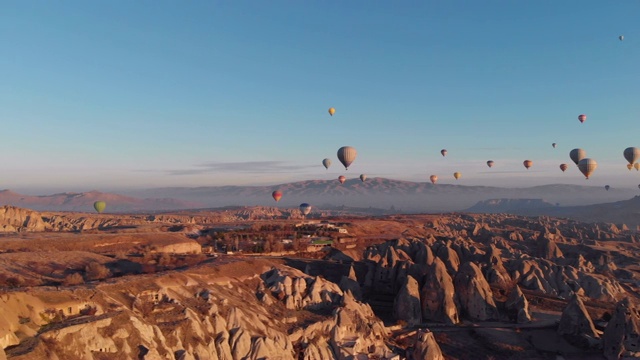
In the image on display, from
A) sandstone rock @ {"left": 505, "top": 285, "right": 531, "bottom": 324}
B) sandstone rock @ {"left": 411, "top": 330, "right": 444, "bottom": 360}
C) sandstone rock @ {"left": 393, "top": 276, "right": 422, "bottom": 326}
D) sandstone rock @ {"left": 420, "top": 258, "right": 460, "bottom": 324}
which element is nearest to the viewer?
sandstone rock @ {"left": 411, "top": 330, "right": 444, "bottom": 360}

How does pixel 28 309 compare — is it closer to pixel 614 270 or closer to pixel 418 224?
pixel 614 270

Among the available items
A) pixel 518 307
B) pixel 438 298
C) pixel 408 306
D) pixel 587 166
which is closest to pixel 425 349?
pixel 408 306

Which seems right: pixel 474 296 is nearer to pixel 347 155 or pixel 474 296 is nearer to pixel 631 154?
pixel 347 155

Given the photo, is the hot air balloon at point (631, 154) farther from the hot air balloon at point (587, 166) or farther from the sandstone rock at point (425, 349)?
the sandstone rock at point (425, 349)

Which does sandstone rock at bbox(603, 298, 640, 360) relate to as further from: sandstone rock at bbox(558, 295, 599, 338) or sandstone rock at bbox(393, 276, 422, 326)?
sandstone rock at bbox(393, 276, 422, 326)

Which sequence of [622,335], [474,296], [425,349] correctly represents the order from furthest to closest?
[474,296] → [622,335] → [425,349]

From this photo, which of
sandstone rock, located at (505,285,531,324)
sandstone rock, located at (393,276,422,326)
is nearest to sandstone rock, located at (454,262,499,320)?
sandstone rock, located at (505,285,531,324)
